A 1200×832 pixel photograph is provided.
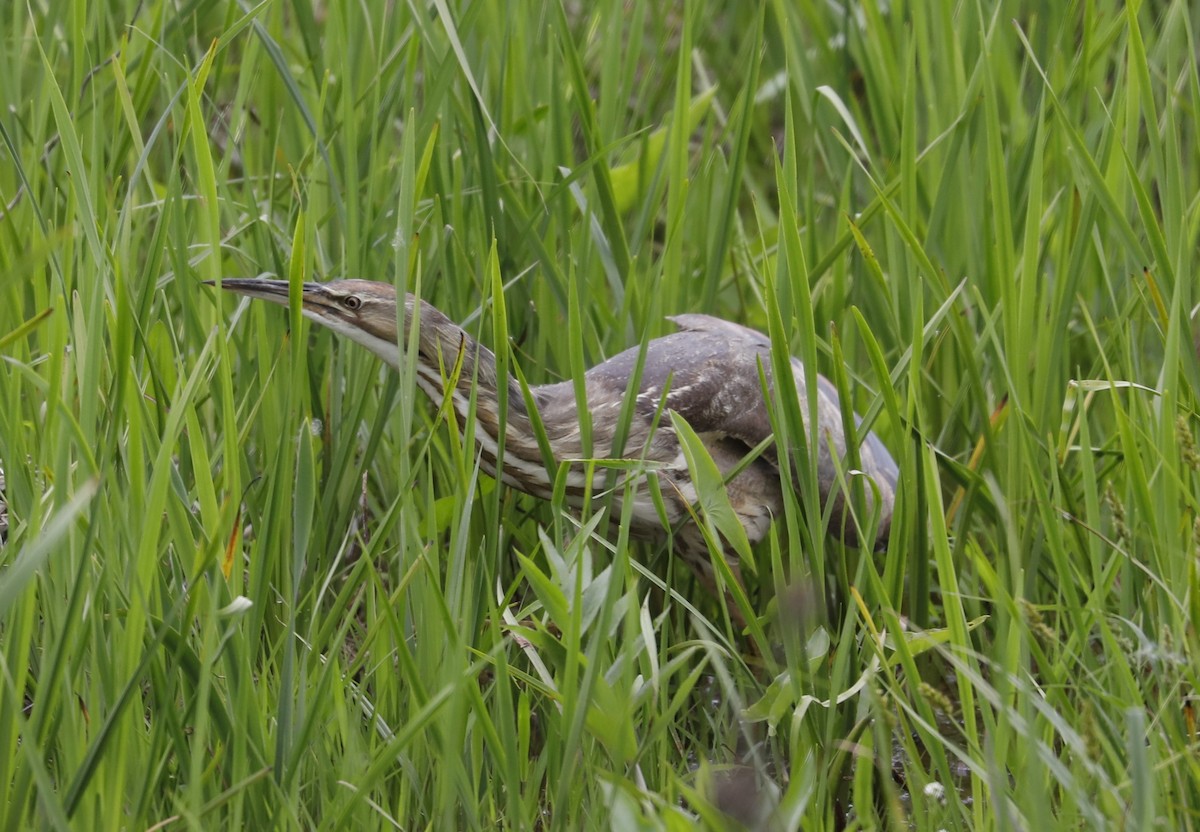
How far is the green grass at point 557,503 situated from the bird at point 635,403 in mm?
81

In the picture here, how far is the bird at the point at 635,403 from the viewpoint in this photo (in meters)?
2.39

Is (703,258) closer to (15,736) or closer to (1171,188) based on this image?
(1171,188)

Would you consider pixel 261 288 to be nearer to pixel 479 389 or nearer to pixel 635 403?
pixel 479 389

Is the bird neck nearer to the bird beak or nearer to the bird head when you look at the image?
the bird head

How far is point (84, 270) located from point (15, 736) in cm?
57

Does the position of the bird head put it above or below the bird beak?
below

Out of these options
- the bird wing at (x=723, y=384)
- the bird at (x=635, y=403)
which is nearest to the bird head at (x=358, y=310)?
the bird at (x=635, y=403)

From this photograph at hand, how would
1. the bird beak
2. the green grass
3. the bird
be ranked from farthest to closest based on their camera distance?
1. the bird
2. the bird beak
3. the green grass

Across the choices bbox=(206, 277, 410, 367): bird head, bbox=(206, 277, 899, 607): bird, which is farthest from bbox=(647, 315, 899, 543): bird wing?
bbox=(206, 277, 410, 367): bird head

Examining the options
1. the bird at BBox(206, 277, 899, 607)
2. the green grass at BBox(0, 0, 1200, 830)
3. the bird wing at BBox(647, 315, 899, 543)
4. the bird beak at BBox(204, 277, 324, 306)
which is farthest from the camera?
the bird wing at BBox(647, 315, 899, 543)

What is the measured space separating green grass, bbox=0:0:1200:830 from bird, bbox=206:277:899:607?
0.08 meters

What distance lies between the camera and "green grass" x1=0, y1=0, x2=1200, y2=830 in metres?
1.58

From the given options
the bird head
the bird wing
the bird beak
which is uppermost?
the bird beak

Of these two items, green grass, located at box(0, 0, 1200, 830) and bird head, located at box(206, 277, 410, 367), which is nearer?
green grass, located at box(0, 0, 1200, 830)
